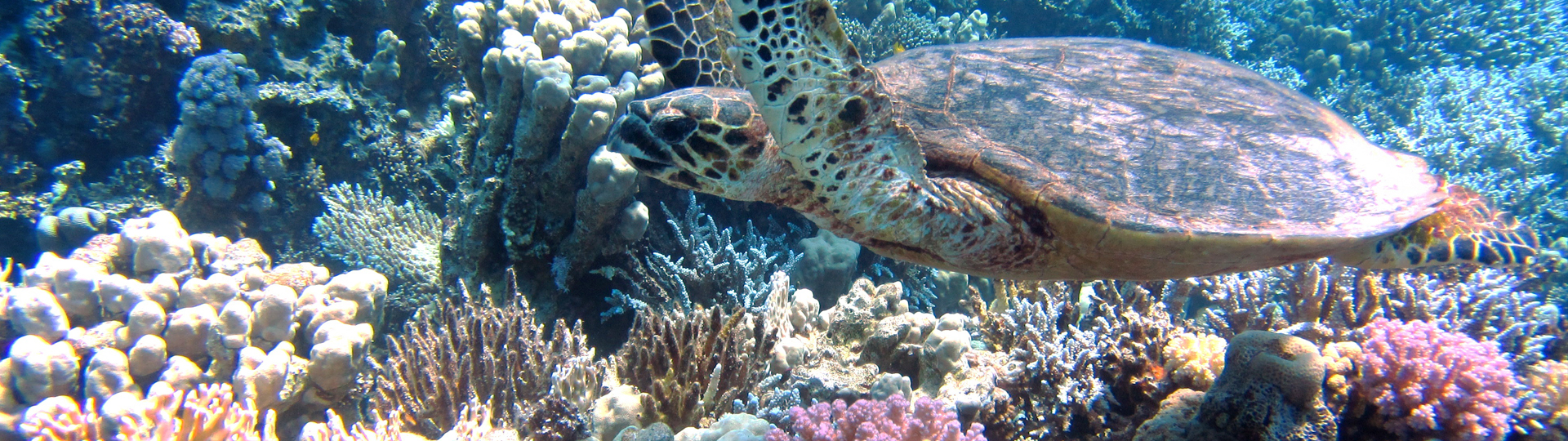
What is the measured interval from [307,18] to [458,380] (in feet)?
16.2

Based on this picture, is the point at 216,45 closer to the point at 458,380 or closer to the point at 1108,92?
the point at 458,380

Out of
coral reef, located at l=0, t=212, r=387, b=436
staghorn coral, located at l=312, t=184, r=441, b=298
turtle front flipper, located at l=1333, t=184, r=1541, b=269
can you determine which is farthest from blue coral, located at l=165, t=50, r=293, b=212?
turtle front flipper, located at l=1333, t=184, r=1541, b=269

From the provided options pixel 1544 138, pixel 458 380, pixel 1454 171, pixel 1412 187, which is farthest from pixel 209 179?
pixel 1544 138

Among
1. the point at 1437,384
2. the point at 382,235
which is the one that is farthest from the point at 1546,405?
the point at 382,235

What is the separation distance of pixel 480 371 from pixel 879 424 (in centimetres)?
199

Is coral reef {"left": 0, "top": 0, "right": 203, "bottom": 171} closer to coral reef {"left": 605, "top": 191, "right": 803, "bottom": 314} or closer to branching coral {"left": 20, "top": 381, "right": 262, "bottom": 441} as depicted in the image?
branching coral {"left": 20, "top": 381, "right": 262, "bottom": 441}

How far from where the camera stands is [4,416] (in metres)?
2.55

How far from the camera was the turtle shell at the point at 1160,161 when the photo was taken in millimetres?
2055

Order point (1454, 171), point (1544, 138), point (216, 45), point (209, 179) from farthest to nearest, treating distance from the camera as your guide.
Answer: point (1544, 138)
point (1454, 171)
point (216, 45)
point (209, 179)

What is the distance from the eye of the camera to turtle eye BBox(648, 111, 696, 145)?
1.92m

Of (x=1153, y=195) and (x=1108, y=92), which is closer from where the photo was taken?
(x=1153, y=195)

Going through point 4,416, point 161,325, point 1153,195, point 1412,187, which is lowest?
Answer: point 4,416

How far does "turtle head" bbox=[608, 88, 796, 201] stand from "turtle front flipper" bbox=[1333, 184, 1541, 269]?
2.60 metres

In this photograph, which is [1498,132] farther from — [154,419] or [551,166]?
[154,419]
